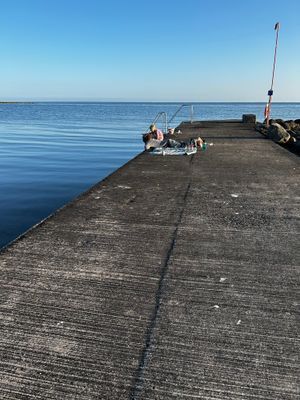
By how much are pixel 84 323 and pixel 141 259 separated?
1159 millimetres

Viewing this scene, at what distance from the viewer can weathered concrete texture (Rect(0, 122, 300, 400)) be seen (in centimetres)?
222

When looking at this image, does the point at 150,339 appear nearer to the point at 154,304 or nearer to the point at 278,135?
the point at 154,304

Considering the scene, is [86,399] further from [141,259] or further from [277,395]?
[141,259]

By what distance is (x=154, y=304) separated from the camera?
298 centimetres

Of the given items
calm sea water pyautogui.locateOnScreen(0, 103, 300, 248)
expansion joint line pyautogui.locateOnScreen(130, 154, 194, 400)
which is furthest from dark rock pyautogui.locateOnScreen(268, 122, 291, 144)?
expansion joint line pyautogui.locateOnScreen(130, 154, 194, 400)

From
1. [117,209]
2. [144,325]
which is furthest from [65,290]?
[117,209]

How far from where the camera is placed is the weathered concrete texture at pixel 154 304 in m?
2.22

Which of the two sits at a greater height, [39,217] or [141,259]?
[141,259]

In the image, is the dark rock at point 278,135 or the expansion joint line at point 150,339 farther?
the dark rock at point 278,135

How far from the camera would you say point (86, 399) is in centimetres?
208

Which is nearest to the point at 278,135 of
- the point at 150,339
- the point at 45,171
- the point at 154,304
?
the point at 45,171

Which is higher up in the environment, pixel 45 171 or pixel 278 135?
pixel 278 135

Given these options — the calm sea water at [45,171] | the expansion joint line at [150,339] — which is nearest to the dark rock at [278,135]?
the calm sea water at [45,171]

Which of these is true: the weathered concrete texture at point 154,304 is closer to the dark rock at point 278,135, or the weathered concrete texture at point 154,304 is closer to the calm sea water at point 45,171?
the calm sea water at point 45,171
